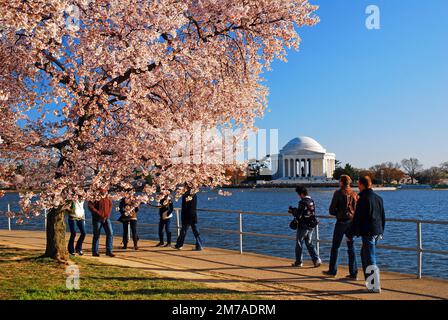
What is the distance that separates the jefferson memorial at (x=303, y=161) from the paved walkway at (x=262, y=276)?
15860 centimetres

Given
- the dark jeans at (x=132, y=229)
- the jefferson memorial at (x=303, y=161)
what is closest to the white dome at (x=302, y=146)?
the jefferson memorial at (x=303, y=161)

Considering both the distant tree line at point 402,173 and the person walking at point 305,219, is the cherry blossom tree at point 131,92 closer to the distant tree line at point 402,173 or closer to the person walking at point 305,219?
the person walking at point 305,219

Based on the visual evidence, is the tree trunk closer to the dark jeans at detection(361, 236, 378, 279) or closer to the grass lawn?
the grass lawn

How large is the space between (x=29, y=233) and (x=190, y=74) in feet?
36.4

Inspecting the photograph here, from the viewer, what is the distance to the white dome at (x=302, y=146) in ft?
573

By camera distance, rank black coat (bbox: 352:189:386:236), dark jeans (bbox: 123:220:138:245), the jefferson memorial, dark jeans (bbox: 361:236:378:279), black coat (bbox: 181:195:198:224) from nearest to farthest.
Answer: black coat (bbox: 352:189:386:236) → dark jeans (bbox: 361:236:378:279) → black coat (bbox: 181:195:198:224) → dark jeans (bbox: 123:220:138:245) → the jefferson memorial

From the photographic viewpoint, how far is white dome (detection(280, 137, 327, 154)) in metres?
175

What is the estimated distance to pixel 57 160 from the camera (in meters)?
12.3

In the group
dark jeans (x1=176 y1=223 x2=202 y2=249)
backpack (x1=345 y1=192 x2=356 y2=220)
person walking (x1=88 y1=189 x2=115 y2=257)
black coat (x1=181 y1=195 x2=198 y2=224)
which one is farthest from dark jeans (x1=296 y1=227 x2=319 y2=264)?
person walking (x1=88 y1=189 x2=115 y2=257)

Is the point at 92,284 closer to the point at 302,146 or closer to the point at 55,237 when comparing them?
the point at 55,237

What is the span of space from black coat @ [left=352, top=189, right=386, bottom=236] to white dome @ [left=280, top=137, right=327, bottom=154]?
165 meters

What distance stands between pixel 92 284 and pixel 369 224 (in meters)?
4.91

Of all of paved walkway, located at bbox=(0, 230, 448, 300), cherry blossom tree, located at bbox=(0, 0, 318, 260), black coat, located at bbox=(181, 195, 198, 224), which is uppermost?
cherry blossom tree, located at bbox=(0, 0, 318, 260)
